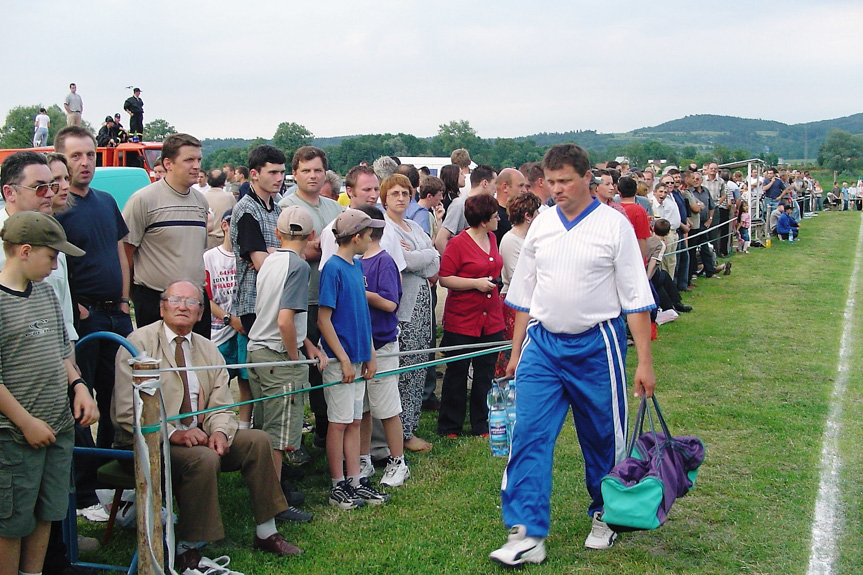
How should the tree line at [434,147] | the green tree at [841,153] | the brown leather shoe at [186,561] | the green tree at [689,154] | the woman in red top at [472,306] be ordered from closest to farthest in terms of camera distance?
1. the brown leather shoe at [186,561]
2. the woman in red top at [472,306]
3. the tree line at [434,147]
4. the green tree at [689,154]
5. the green tree at [841,153]

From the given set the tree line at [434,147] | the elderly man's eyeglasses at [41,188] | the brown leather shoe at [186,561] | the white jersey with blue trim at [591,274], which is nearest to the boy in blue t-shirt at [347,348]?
the brown leather shoe at [186,561]

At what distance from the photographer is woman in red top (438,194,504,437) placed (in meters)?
6.64

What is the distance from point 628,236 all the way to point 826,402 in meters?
4.37

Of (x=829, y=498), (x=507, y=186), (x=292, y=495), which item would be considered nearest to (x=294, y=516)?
(x=292, y=495)

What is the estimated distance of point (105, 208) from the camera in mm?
5125

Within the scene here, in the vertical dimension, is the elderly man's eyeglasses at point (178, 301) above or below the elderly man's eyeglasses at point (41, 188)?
below

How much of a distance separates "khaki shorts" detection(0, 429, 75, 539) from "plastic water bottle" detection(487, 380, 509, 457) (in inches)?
104

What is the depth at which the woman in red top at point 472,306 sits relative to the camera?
6641mm

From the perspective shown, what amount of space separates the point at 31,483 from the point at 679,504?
371 centimetres

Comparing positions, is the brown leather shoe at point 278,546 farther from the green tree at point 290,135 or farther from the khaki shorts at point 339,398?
the green tree at point 290,135

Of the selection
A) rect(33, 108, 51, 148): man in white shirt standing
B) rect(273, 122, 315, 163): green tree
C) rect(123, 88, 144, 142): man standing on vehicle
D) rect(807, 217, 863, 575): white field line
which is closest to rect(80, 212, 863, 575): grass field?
rect(807, 217, 863, 575): white field line

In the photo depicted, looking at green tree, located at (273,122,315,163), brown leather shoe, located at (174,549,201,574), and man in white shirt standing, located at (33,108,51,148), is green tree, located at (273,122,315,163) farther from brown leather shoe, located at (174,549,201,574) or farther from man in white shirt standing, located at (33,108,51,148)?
brown leather shoe, located at (174,549,201,574)

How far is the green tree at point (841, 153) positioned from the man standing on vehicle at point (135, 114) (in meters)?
65.2

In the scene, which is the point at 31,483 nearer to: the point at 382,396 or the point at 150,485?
the point at 150,485
